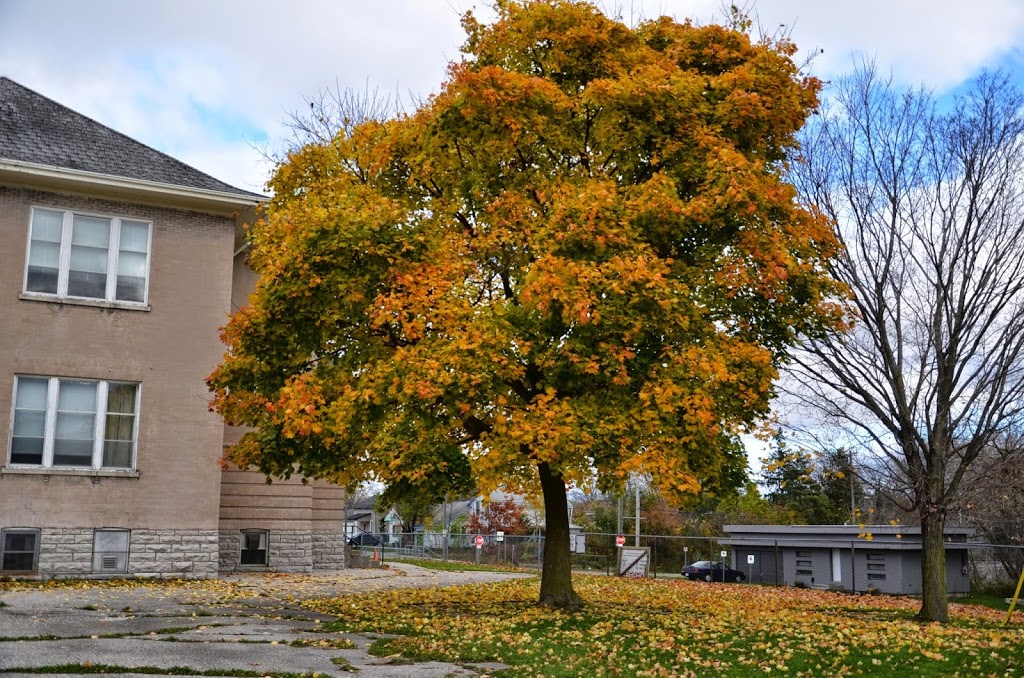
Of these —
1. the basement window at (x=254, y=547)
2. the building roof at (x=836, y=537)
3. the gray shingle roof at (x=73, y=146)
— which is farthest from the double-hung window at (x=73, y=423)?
the building roof at (x=836, y=537)

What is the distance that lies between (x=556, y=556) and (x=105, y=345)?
10.7m

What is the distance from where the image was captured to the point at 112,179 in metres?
20.0

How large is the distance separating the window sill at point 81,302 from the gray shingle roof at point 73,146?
2.65 meters

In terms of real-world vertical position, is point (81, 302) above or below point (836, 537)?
above

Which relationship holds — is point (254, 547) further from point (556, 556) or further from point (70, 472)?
point (556, 556)

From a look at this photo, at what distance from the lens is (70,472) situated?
19.5 metres

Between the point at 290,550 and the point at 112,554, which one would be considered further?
the point at 290,550

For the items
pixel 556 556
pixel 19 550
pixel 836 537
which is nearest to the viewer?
pixel 556 556

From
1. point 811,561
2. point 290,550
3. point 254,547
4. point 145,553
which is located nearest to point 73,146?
point 145,553

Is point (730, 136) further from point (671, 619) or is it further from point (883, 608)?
point (883, 608)

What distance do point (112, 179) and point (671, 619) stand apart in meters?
14.0

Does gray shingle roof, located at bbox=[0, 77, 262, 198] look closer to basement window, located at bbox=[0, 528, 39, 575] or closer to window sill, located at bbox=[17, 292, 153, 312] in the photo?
window sill, located at bbox=[17, 292, 153, 312]

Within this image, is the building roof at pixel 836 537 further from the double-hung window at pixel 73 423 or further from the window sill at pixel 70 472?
the double-hung window at pixel 73 423

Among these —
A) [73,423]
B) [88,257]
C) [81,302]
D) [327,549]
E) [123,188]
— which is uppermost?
[123,188]
